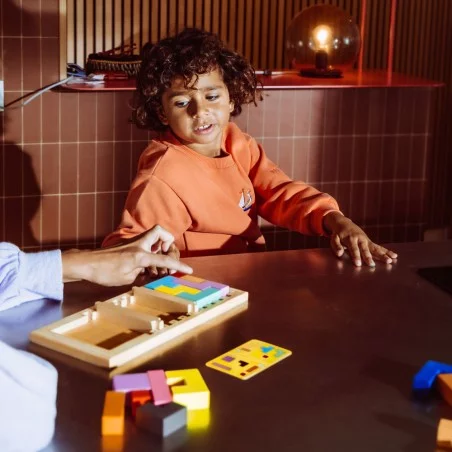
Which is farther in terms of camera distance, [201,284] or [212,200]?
[212,200]

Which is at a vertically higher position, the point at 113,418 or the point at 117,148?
the point at 117,148

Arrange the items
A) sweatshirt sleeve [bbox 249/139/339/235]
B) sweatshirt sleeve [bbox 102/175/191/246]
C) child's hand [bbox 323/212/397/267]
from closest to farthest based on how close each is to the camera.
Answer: child's hand [bbox 323/212/397/267] → sweatshirt sleeve [bbox 102/175/191/246] → sweatshirt sleeve [bbox 249/139/339/235]

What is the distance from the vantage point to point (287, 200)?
2.55 metres

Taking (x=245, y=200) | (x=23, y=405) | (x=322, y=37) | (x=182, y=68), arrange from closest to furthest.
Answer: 1. (x=23, y=405)
2. (x=182, y=68)
3. (x=245, y=200)
4. (x=322, y=37)

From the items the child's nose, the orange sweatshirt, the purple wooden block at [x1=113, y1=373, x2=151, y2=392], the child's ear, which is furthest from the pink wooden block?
the child's ear

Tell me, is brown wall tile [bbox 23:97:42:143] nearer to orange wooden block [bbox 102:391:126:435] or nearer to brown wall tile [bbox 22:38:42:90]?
brown wall tile [bbox 22:38:42:90]

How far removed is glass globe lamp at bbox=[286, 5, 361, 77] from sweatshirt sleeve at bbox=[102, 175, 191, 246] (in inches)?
66.1

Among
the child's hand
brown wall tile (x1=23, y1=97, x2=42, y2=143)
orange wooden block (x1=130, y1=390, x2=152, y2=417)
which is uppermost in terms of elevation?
brown wall tile (x1=23, y1=97, x2=42, y2=143)

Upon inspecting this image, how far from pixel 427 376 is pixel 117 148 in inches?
95.8

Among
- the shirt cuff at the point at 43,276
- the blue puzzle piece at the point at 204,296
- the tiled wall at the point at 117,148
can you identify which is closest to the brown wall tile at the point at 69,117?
the tiled wall at the point at 117,148

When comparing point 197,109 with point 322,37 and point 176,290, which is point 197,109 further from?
point 322,37

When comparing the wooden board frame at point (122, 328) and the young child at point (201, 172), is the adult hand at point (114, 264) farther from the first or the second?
the young child at point (201, 172)

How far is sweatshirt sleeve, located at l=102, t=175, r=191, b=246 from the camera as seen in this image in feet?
7.59

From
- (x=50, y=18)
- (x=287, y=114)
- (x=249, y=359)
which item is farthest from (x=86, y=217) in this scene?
(x=249, y=359)
